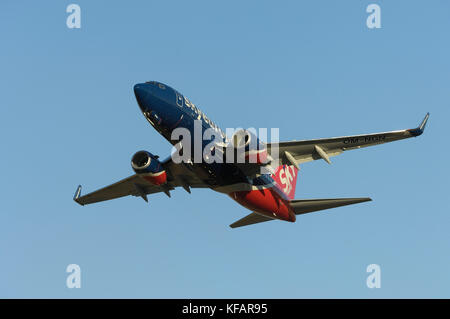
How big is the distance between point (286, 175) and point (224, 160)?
11.8 metres

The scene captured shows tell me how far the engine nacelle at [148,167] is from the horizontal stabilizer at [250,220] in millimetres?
8823

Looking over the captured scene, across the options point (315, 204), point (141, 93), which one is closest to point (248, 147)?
point (141, 93)

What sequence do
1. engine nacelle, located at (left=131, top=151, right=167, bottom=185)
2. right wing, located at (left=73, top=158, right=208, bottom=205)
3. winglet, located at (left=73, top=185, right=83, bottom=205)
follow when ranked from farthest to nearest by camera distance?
winglet, located at (left=73, top=185, right=83, bottom=205) < right wing, located at (left=73, top=158, right=208, bottom=205) < engine nacelle, located at (left=131, top=151, right=167, bottom=185)

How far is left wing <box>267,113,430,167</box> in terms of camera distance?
37.8 metres

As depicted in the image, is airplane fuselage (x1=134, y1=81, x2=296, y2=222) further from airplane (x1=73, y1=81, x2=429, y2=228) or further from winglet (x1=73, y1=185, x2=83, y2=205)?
winglet (x1=73, y1=185, x2=83, y2=205)

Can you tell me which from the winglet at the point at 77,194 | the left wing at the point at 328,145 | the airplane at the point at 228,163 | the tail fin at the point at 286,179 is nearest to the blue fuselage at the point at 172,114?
the airplane at the point at 228,163

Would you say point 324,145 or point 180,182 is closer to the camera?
point 324,145

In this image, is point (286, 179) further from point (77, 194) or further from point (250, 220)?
point (77, 194)

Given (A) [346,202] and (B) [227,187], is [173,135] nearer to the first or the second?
(B) [227,187]

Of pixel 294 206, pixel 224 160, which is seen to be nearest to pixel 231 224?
pixel 294 206

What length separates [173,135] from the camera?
121 ft

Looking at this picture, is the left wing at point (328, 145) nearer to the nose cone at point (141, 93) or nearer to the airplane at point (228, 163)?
the airplane at point (228, 163)

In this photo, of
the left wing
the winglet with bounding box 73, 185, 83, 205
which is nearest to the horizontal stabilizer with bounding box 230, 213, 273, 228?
the left wing

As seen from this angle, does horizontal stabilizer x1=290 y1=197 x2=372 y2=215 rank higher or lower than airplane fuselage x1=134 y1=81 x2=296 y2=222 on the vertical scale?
lower
